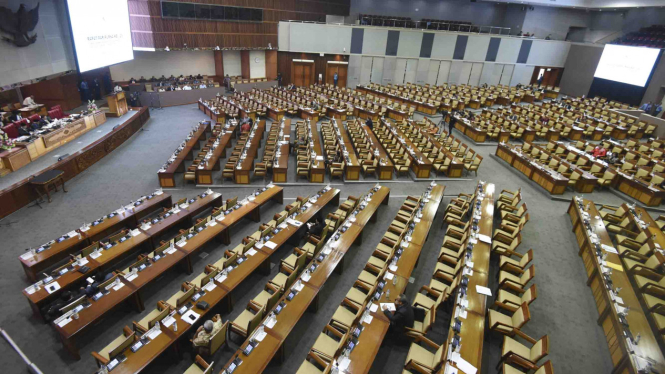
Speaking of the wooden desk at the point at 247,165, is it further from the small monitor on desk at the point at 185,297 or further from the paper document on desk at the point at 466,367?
the paper document on desk at the point at 466,367

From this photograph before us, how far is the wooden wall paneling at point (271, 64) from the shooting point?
2734 centimetres

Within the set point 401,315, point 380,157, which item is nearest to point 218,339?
point 401,315

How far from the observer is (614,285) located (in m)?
6.84

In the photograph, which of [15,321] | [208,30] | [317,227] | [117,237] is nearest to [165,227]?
[117,237]

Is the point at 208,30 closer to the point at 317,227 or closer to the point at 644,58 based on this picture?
the point at 317,227

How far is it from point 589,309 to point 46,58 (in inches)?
809

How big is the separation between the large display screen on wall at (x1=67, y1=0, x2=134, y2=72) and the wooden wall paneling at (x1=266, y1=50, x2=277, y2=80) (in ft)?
35.6

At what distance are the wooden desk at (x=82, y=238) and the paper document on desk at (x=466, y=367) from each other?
8.15 m


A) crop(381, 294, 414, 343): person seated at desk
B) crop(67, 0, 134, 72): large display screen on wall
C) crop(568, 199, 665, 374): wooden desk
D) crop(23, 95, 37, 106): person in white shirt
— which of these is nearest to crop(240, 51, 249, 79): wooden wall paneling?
crop(67, 0, 134, 72): large display screen on wall

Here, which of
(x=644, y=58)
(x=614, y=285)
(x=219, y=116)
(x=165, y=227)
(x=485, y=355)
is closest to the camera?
(x=485, y=355)

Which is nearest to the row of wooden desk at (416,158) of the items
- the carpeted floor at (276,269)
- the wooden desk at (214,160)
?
the carpeted floor at (276,269)

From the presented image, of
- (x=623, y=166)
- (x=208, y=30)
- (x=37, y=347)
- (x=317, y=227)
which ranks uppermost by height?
(x=208, y=30)

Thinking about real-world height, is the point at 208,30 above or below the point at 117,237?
above

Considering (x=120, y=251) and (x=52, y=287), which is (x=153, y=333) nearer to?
(x=52, y=287)
